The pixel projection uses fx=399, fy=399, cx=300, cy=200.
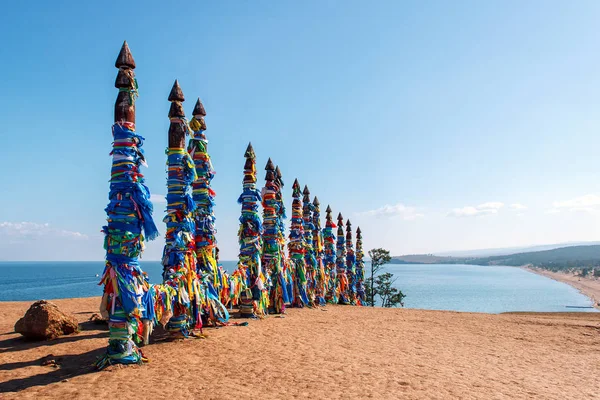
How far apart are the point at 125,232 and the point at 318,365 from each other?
4.54 meters

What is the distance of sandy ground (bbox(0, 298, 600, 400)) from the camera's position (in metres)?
6.31

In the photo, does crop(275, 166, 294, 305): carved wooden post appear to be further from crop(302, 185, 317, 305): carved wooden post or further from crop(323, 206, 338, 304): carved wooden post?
crop(323, 206, 338, 304): carved wooden post

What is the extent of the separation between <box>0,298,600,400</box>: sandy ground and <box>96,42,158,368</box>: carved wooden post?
0.57m

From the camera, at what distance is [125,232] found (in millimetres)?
7555

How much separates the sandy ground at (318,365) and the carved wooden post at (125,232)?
0.57 metres

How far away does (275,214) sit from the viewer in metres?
15.8

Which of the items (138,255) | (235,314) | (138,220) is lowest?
(235,314)

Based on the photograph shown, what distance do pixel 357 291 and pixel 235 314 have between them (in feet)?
45.0

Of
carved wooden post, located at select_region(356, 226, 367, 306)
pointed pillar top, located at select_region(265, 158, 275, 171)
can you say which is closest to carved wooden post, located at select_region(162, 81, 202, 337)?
pointed pillar top, located at select_region(265, 158, 275, 171)

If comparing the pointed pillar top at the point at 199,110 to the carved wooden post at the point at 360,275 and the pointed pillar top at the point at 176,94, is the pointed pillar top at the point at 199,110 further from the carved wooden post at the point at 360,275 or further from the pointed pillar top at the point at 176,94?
the carved wooden post at the point at 360,275

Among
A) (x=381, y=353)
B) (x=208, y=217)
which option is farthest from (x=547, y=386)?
(x=208, y=217)

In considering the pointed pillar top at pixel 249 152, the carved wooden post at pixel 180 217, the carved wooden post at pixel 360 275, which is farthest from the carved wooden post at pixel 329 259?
the carved wooden post at pixel 180 217

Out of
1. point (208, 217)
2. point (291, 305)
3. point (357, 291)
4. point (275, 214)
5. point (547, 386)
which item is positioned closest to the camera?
point (547, 386)

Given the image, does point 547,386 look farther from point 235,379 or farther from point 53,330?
point 53,330
